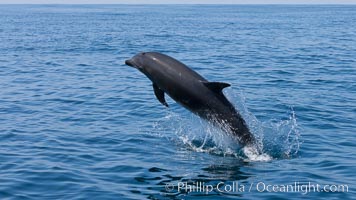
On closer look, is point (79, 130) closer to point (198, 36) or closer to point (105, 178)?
point (105, 178)

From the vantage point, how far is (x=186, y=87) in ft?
44.4

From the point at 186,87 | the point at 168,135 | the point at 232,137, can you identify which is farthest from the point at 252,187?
the point at 168,135

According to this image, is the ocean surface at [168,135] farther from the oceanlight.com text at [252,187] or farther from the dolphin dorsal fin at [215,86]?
the dolphin dorsal fin at [215,86]

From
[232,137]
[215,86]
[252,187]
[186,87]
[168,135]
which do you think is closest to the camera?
[252,187]

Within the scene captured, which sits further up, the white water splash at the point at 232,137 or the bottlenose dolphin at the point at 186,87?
the bottlenose dolphin at the point at 186,87

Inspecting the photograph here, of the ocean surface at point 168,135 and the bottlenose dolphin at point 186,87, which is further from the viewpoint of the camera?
the bottlenose dolphin at point 186,87

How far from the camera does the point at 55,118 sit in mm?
19938

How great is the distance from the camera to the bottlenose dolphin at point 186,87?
532 inches

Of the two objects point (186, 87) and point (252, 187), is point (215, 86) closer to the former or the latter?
point (186, 87)

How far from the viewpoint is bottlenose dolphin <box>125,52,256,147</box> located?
13508 mm

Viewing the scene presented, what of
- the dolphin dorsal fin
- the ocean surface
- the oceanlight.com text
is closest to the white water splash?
the ocean surface

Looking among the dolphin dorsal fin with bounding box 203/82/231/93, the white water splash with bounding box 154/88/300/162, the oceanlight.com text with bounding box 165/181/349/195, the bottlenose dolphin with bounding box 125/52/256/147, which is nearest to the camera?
the oceanlight.com text with bounding box 165/181/349/195

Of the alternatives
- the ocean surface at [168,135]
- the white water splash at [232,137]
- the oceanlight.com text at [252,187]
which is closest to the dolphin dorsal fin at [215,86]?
the white water splash at [232,137]

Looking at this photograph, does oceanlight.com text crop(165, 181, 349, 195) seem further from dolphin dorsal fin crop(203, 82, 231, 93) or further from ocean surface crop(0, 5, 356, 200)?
dolphin dorsal fin crop(203, 82, 231, 93)
